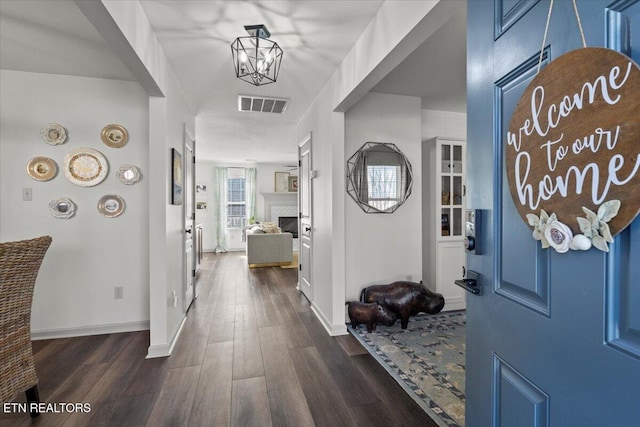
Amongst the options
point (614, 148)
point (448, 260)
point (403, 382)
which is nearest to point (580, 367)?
point (614, 148)

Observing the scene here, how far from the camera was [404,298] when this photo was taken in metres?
3.12

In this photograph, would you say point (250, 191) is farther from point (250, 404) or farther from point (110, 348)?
point (250, 404)

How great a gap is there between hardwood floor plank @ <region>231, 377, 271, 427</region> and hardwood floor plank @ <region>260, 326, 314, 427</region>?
0.04 m

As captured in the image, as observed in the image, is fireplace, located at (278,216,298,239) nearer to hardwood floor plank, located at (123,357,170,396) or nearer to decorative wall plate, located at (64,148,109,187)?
decorative wall plate, located at (64,148,109,187)

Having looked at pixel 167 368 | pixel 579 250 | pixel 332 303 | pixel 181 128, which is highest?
pixel 181 128

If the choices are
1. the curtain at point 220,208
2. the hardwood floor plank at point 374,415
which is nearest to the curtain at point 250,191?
the curtain at point 220,208

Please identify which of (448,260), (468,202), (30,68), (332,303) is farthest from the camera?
(448,260)

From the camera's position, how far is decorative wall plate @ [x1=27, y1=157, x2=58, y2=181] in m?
2.87

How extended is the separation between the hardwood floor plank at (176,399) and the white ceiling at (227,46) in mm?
2512

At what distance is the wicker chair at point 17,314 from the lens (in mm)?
1609

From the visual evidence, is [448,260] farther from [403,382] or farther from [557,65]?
[557,65]

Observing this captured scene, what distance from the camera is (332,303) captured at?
3021 mm

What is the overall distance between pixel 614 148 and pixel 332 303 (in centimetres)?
268

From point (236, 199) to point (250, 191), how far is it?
18.2 inches
